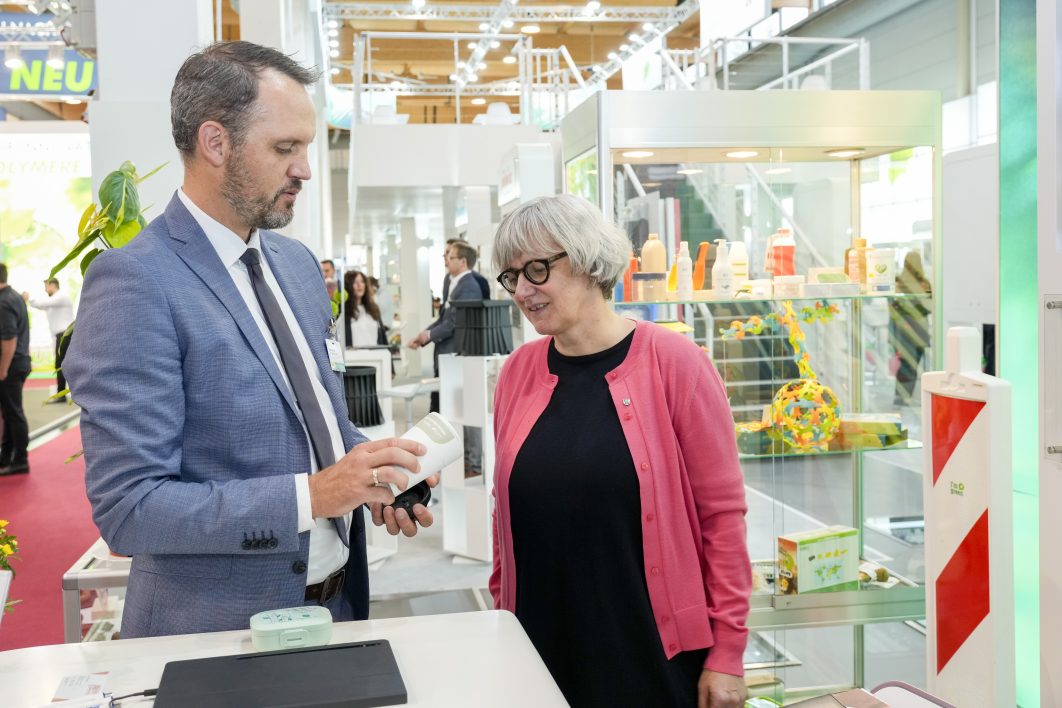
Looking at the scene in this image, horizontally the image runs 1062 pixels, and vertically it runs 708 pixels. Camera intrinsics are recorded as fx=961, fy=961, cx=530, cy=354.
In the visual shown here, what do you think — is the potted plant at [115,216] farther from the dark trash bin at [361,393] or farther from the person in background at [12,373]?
the person in background at [12,373]

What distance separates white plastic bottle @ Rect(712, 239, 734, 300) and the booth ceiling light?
1.94 feet

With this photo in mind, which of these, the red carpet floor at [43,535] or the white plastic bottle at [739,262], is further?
the red carpet floor at [43,535]

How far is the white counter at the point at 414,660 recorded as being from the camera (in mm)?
1197

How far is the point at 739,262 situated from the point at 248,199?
92.3 inches

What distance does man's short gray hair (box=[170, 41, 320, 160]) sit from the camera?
157 cm

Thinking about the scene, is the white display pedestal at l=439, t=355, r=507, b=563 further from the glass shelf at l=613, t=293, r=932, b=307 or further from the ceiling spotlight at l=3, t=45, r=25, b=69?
the ceiling spotlight at l=3, t=45, r=25, b=69

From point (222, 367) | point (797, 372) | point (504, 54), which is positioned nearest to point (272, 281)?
point (222, 367)

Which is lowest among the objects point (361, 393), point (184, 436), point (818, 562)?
point (818, 562)

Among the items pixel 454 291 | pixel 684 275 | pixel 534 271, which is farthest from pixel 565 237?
pixel 454 291

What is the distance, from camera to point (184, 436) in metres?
1.51

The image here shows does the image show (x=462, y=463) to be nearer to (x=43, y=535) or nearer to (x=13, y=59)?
(x=43, y=535)

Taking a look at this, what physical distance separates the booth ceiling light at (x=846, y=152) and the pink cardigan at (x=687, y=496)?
6.82ft

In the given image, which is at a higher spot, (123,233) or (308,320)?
(123,233)

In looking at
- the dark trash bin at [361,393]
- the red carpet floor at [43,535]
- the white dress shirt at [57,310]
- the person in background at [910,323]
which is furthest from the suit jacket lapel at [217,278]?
the white dress shirt at [57,310]
